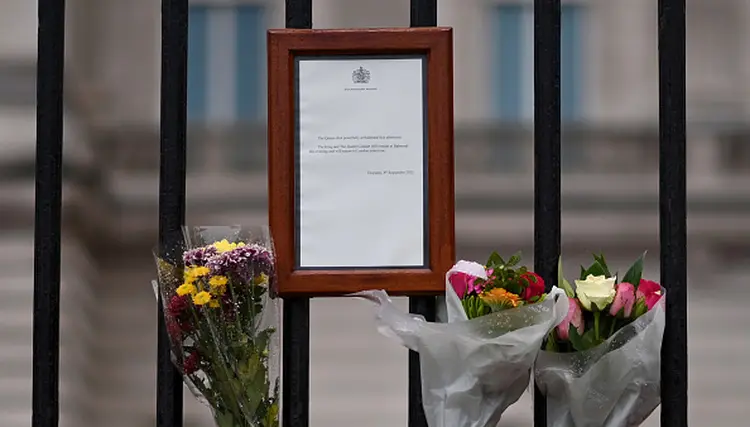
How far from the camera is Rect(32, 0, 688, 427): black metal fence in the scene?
1162 mm

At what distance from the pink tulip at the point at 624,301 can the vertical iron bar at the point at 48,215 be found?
30.3 inches

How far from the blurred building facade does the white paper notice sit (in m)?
0.11

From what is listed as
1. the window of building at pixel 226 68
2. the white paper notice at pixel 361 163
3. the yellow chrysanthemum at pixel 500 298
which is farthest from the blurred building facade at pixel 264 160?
the yellow chrysanthemum at pixel 500 298

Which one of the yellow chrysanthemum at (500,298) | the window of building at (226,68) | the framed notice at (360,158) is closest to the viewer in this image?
the yellow chrysanthemum at (500,298)

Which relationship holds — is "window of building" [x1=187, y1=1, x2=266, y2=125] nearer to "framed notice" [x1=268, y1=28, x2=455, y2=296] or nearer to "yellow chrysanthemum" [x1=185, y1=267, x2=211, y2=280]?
"framed notice" [x1=268, y1=28, x2=455, y2=296]

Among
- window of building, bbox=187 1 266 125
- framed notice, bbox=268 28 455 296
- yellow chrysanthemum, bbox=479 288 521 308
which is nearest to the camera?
yellow chrysanthemum, bbox=479 288 521 308

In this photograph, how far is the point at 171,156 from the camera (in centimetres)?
118

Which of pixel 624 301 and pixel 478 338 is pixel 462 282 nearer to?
pixel 478 338

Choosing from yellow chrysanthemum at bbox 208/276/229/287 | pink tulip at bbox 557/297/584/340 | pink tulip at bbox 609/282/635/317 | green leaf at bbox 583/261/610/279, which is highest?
green leaf at bbox 583/261/610/279

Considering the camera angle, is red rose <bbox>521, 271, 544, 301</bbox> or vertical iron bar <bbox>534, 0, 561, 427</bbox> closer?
red rose <bbox>521, 271, 544, 301</bbox>

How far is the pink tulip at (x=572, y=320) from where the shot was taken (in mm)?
1045

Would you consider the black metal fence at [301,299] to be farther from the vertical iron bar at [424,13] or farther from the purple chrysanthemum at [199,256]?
the purple chrysanthemum at [199,256]

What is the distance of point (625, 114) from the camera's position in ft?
4.23

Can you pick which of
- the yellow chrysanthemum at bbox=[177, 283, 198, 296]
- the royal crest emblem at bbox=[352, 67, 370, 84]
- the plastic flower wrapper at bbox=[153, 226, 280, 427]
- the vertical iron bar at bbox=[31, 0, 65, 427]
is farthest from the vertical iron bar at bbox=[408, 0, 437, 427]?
the vertical iron bar at bbox=[31, 0, 65, 427]
